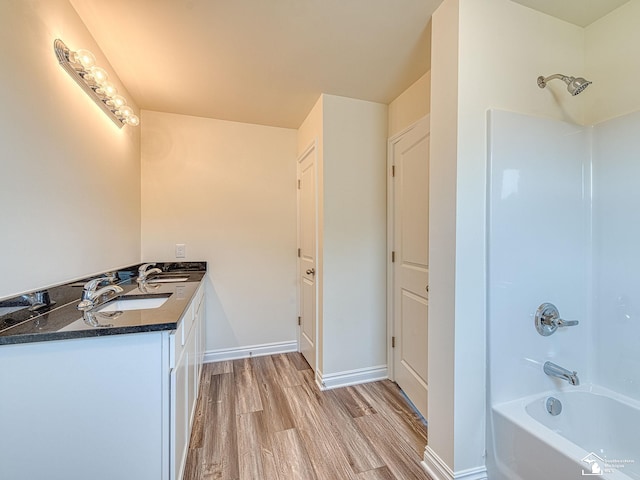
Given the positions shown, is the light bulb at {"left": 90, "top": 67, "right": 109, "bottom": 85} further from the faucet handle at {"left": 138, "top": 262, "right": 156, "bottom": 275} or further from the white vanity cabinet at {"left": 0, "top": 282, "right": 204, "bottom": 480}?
the white vanity cabinet at {"left": 0, "top": 282, "right": 204, "bottom": 480}

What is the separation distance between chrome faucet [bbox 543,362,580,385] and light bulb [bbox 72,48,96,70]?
2827 mm

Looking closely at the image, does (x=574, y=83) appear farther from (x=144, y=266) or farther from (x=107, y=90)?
(x=144, y=266)

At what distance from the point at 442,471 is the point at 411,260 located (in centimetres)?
120

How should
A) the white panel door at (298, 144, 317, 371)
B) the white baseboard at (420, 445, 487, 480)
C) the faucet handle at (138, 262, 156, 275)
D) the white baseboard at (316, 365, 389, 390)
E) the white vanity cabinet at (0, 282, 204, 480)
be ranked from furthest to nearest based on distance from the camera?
the white panel door at (298, 144, 317, 371) < the white baseboard at (316, 365, 389, 390) < the faucet handle at (138, 262, 156, 275) < the white baseboard at (420, 445, 487, 480) < the white vanity cabinet at (0, 282, 204, 480)

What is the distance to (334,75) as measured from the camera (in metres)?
1.93

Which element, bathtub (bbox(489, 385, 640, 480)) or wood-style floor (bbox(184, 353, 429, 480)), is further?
wood-style floor (bbox(184, 353, 429, 480))

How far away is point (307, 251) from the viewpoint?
2582 millimetres

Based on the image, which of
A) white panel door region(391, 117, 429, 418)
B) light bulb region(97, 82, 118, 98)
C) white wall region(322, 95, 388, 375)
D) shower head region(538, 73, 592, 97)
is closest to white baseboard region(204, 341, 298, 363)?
white wall region(322, 95, 388, 375)

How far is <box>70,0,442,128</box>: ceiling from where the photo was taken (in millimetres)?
1374

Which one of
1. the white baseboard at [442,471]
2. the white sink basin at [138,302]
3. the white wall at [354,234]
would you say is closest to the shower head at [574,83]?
the white wall at [354,234]

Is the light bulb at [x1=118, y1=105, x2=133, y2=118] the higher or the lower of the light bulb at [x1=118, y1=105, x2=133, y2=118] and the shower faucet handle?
the higher

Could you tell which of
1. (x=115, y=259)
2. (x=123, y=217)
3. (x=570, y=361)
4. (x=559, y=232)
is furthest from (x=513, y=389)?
(x=123, y=217)

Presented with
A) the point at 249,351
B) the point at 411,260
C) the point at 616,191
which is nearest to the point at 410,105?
the point at 411,260

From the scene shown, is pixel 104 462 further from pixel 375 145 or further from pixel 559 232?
pixel 375 145
